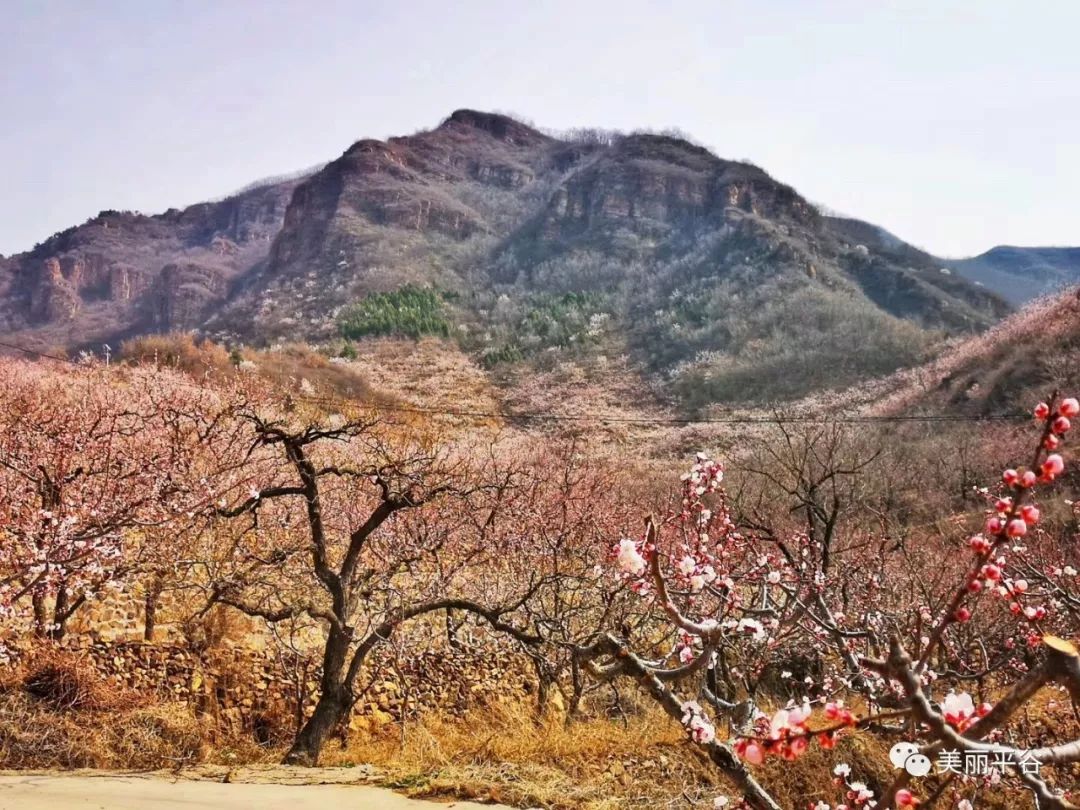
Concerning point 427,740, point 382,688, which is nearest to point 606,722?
point 427,740

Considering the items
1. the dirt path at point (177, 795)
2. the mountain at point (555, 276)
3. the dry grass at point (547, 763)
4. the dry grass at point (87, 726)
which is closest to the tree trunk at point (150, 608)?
the dry grass at point (87, 726)

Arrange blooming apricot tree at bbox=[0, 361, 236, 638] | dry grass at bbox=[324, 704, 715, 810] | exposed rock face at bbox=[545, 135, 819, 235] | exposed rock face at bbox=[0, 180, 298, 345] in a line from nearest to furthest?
dry grass at bbox=[324, 704, 715, 810] → blooming apricot tree at bbox=[0, 361, 236, 638] → exposed rock face at bbox=[545, 135, 819, 235] → exposed rock face at bbox=[0, 180, 298, 345]

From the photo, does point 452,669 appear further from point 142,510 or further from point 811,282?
point 811,282

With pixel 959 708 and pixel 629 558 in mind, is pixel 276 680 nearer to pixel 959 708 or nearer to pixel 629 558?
pixel 629 558

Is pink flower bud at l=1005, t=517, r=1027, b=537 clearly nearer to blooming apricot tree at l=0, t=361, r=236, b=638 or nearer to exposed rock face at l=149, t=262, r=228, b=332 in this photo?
blooming apricot tree at l=0, t=361, r=236, b=638

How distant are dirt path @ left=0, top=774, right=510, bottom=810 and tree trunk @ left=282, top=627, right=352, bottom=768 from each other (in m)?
1.14

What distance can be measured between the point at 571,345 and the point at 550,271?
20.7m

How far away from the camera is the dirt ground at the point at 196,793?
4.86 m

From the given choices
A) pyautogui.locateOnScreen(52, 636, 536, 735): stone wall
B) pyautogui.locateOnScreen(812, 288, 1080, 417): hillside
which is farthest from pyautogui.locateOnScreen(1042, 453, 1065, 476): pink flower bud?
pyautogui.locateOnScreen(812, 288, 1080, 417): hillside

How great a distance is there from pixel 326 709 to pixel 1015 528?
7428 millimetres

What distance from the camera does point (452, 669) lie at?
38.7ft

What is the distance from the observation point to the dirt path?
4.82 meters

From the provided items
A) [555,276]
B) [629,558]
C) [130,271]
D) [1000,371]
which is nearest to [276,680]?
[629,558]

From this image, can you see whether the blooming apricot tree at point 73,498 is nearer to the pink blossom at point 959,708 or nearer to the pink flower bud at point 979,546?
the pink blossom at point 959,708
